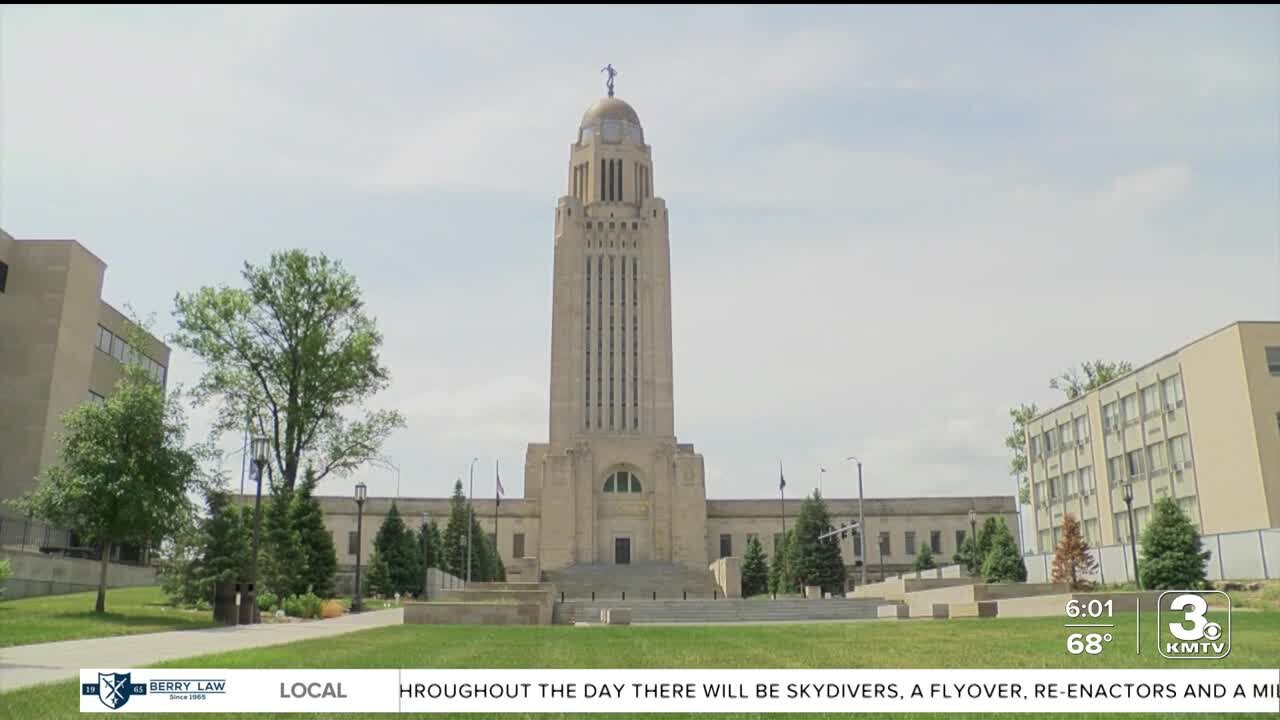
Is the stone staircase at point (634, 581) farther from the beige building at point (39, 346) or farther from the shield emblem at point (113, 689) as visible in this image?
the shield emblem at point (113, 689)

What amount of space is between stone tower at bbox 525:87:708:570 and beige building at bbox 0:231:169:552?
31449 mm

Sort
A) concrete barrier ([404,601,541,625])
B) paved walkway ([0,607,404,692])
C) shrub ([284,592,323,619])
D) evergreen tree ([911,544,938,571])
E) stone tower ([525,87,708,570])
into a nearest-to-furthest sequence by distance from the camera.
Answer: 1. paved walkway ([0,607,404,692])
2. concrete barrier ([404,601,541,625])
3. shrub ([284,592,323,619])
4. evergreen tree ([911,544,938,571])
5. stone tower ([525,87,708,570])

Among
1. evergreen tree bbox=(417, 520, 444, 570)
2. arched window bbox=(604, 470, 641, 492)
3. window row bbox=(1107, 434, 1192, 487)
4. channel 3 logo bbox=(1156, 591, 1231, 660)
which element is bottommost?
channel 3 logo bbox=(1156, 591, 1231, 660)

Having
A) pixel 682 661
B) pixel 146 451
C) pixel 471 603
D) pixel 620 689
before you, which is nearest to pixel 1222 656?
pixel 682 661

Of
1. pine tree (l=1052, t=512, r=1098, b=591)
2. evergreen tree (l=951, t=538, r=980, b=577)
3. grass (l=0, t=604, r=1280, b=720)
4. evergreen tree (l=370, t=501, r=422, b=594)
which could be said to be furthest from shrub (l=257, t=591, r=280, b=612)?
evergreen tree (l=951, t=538, r=980, b=577)

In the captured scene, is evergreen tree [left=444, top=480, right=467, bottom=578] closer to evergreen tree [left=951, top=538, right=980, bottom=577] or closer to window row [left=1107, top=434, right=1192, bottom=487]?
evergreen tree [left=951, top=538, right=980, bottom=577]

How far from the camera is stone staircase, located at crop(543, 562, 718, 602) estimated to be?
192 ft

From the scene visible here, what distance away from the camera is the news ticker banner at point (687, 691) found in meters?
7.66

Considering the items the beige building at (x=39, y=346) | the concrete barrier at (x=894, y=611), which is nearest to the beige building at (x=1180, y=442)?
the concrete barrier at (x=894, y=611)

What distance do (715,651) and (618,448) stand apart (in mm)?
56161

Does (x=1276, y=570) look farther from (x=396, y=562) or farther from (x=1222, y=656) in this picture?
(x=396, y=562)

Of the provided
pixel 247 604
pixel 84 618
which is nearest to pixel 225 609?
pixel 247 604

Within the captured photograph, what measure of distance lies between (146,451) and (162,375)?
3593 centimetres

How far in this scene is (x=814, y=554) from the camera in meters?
62.2
